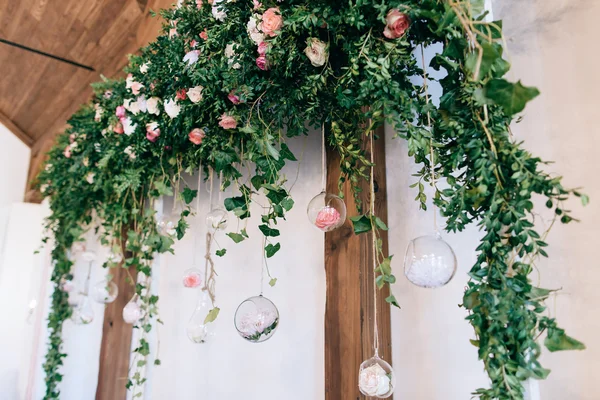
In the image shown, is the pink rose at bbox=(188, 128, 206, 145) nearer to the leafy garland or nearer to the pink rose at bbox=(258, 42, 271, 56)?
the leafy garland

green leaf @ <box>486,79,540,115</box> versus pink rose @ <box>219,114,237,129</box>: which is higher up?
pink rose @ <box>219,114,237,129</box>

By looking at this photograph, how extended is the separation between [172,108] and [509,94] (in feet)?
3.29

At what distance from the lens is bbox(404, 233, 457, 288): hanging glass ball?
0.76m

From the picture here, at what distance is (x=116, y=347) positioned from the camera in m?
2.24

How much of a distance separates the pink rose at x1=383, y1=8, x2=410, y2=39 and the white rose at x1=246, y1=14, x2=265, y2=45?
0.31 m

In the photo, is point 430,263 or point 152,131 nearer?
point 430,263

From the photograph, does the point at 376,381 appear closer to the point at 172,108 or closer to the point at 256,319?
the point at 256,319

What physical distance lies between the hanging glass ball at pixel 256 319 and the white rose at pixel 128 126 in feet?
2.95

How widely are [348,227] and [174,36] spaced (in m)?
0.79

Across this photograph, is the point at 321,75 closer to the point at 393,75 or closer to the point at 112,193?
the point at 393,75

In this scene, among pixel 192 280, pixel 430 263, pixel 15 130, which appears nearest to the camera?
pixel 430 263

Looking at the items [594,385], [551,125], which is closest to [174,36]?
[551,125]

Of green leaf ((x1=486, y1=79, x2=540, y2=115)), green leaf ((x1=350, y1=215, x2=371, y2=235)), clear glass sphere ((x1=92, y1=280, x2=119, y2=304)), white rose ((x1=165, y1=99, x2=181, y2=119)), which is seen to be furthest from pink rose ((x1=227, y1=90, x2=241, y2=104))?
clear glass sphere ((x1=92, y1=280, x2=119, y2=304))

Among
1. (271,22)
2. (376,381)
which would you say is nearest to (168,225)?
(271,22)
